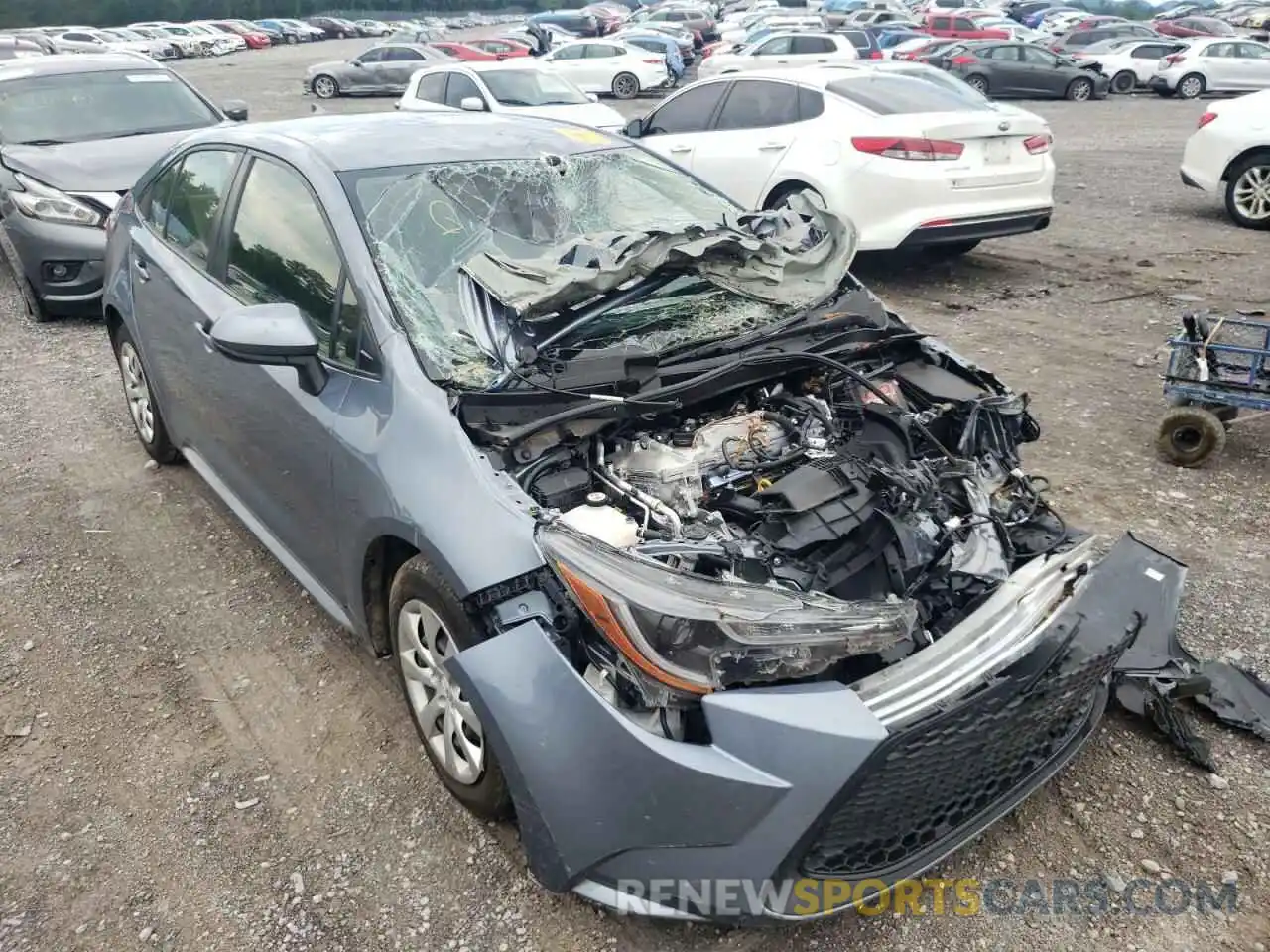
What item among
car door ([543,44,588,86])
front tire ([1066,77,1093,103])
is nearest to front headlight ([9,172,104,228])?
car door ([543,44,588,86])

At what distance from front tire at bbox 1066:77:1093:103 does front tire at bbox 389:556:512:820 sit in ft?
77.7

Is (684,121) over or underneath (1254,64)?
over

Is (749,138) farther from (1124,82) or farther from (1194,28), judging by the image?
(1194,28)

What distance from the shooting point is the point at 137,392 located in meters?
4.75

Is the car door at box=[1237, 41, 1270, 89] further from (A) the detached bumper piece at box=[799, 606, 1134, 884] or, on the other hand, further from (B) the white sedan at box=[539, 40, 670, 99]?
(A) the detached bumper piece at box=[799, 606, 1134, 884]

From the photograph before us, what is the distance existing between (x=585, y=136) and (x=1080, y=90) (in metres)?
22.0

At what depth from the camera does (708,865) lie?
2000 millimetres

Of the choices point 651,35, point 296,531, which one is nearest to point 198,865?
point 296,531

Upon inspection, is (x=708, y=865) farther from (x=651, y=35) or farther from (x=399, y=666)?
(x=651, y=35)

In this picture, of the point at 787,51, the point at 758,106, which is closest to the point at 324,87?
the point at 787,51

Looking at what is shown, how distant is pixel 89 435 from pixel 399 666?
3492 millimetres

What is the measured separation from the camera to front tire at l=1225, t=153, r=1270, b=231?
28.9 feet

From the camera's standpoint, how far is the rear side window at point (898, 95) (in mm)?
7285

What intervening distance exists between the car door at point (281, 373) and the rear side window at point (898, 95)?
17.4ft
